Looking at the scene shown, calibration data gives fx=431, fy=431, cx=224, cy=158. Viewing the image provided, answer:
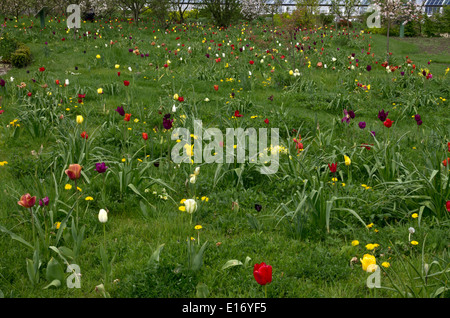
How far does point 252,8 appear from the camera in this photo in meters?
19.6

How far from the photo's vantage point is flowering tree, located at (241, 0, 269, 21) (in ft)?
63.5

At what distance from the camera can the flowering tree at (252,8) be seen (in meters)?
19.3

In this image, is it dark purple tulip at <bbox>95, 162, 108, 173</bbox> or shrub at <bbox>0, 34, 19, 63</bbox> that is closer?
dark purple tulip at <bbox>95, 162, 108, 173</bbox>

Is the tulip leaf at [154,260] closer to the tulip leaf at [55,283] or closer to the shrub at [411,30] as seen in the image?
the tulip leaf at [55,283]

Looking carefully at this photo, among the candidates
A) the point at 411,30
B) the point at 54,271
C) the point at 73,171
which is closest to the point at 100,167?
the point at 73,171

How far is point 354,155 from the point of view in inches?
177

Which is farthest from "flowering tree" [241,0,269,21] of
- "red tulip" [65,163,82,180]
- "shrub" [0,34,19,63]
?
"red tulip" [65,163,82,180]

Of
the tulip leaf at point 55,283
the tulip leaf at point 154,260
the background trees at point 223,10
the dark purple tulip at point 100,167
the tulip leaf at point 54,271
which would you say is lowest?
the tulip leaf at point 55,283

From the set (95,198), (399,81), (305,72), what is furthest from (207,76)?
(95,198)

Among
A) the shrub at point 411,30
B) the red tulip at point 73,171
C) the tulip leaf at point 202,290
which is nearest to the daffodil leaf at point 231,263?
the tulip leaf at point 202,290

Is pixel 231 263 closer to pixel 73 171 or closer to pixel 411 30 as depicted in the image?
pixel 73 171

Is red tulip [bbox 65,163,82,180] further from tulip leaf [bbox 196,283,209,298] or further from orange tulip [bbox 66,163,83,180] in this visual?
tulip leaf [bbox 196,283,209,298]

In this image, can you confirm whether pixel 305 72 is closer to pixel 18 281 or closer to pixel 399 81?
pixel 399 81

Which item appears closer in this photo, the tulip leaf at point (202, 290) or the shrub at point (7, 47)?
the tulip leaf at point (202, 290)
